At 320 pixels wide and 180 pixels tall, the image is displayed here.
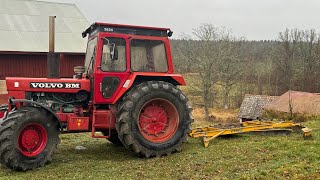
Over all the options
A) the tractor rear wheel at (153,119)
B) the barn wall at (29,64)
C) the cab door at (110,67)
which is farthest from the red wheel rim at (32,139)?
the barn wall at (29,64)

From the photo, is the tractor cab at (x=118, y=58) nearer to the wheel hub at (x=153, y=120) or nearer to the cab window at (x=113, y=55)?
the cab window at (x=113, y=55)

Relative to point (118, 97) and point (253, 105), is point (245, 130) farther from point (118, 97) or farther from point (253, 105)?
point (253, 105)

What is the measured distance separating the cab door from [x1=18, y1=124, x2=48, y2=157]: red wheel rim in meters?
1.21

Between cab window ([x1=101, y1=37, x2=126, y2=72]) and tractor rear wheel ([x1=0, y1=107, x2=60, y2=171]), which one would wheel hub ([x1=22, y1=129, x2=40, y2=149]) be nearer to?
tractor rear wheel ([x1=0, y1=107, x2=60, y2=171])

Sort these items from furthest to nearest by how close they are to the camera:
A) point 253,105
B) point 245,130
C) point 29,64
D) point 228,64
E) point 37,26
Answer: point 228,64
point 253,105
point 37,26
point 29,64
point 245,130

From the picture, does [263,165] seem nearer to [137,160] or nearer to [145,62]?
[137,160]

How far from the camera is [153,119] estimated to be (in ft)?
26.0

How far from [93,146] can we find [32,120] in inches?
104

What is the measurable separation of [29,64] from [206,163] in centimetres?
1699

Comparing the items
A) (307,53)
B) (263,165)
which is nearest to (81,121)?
(263,165)

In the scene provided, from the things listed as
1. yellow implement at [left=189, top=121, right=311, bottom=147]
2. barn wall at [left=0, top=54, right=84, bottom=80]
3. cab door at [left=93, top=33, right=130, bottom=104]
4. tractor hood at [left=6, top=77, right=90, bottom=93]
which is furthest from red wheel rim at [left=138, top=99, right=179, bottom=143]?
barn wall at [left=0, top=54, right=84, bottom=80]

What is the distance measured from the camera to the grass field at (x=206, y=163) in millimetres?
6211

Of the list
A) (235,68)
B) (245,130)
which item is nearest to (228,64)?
(235,68)

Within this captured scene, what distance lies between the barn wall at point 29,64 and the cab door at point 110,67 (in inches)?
583
